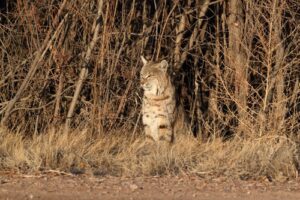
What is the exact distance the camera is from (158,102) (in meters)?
11.8

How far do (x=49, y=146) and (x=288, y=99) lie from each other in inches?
→ 175

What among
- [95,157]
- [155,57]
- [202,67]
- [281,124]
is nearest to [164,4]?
[155,57]

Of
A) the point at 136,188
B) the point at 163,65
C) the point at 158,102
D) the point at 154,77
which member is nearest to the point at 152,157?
the point at 136,188

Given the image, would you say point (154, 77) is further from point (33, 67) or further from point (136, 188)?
point (136, 188)

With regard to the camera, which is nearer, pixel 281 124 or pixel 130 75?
pixel 281 124

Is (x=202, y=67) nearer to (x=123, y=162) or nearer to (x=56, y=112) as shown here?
(x=56, y=112)

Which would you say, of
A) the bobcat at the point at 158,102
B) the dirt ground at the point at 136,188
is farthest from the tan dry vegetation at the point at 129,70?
the dirt ground at the point at 136,188

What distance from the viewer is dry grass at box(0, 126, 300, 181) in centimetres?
881

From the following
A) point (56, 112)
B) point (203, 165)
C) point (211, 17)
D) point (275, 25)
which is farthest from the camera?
point (211, 17)

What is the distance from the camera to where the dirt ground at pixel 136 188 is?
737 centimetres

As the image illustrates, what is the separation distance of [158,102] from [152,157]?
252 centimetres

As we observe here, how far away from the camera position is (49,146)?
31.0 feet

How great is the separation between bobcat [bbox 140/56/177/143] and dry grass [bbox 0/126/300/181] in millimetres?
662

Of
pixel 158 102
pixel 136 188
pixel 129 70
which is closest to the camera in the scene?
pixel 136 188
